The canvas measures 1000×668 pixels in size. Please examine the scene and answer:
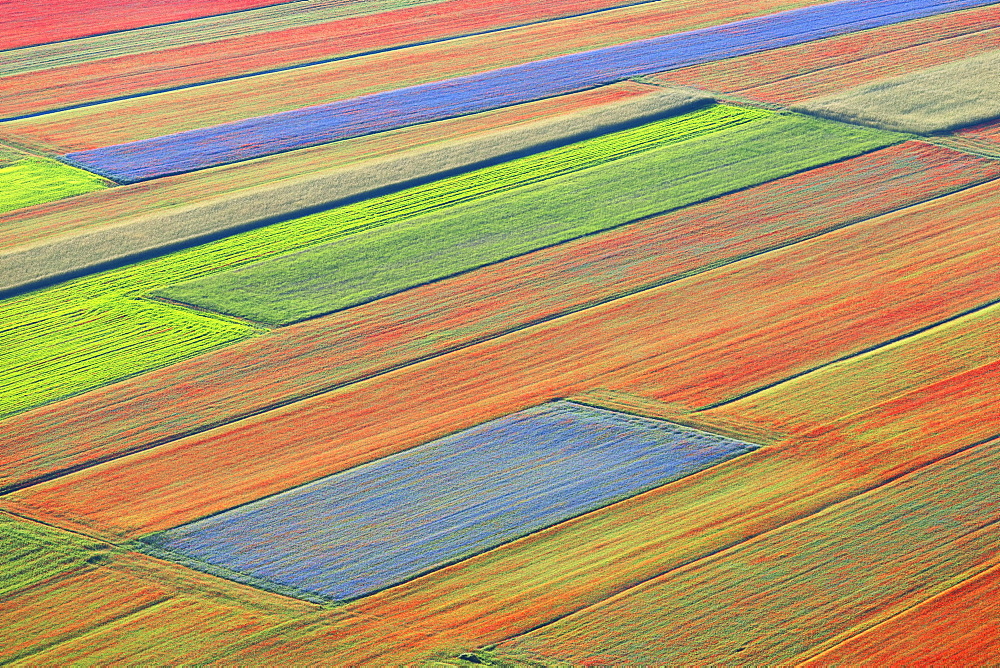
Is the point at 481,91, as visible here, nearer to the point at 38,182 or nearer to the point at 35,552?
the point at 38,182

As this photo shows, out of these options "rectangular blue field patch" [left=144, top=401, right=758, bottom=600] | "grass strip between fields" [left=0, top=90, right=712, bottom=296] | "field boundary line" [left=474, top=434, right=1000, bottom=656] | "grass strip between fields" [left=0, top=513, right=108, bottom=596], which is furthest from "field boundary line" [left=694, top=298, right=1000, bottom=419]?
"grass strip between fields" [left=0, top=90, right=712, bottom=296]

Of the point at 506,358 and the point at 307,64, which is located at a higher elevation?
the point at 307,64

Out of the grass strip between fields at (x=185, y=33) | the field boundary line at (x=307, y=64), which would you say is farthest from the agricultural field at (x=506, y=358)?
the grass strip between fields at (x=185, y=33)

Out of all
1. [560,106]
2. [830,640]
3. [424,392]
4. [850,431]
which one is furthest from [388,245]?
[830,640]

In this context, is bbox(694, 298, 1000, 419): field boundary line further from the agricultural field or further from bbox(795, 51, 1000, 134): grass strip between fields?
bbox(795, 51, 1000, 134): grass strip between fields

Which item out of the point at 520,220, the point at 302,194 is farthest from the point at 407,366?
the point at 302,194
